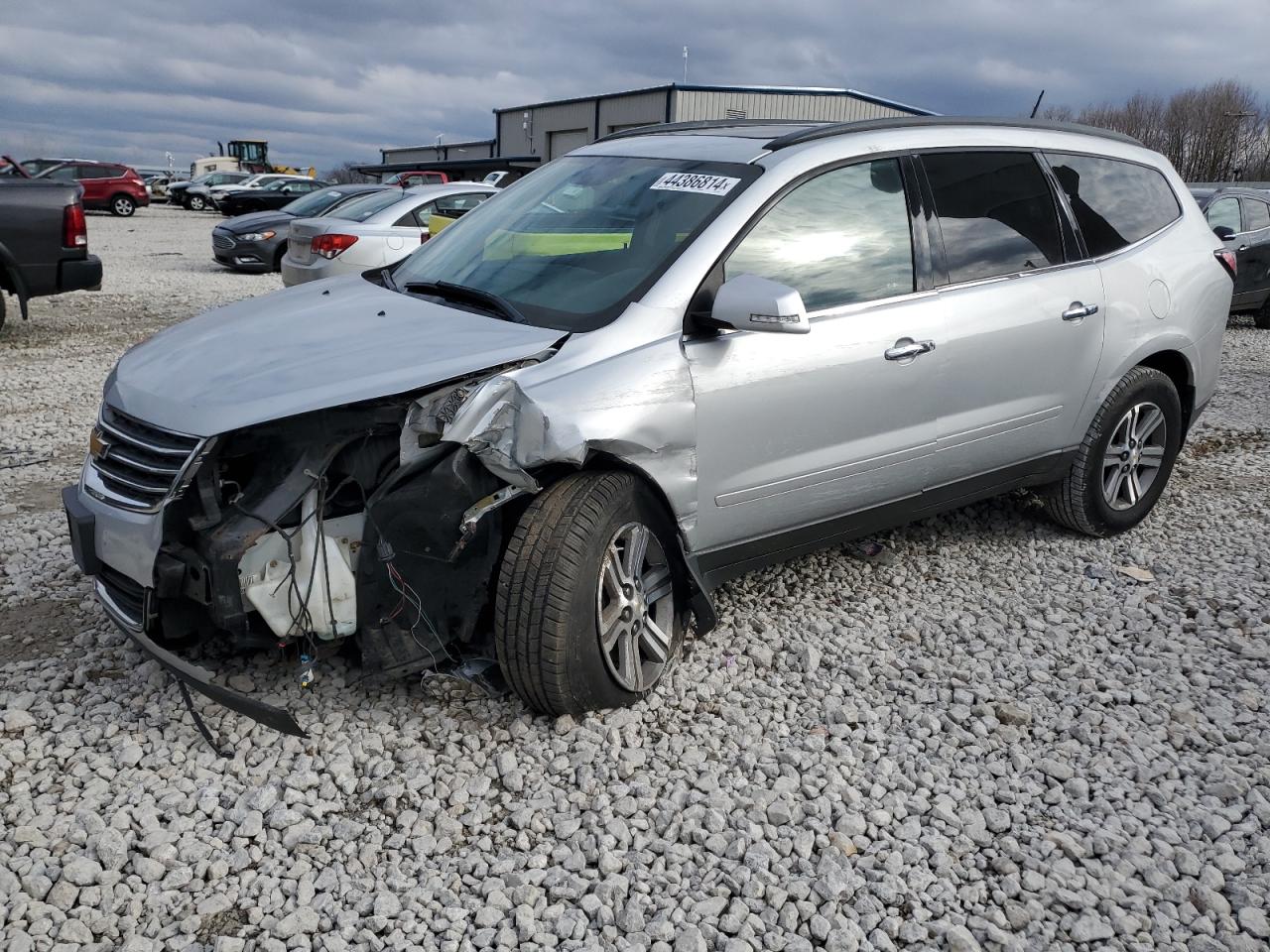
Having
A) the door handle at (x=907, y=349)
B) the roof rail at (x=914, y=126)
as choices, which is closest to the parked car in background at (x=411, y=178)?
the roof rail at (x=914, y=126)

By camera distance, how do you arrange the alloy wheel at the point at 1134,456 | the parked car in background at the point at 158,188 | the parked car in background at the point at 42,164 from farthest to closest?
the parked car in background at the point at 158,188, the parked car in background at the point at 42,164, the alloy wheel at the point at 1134,456

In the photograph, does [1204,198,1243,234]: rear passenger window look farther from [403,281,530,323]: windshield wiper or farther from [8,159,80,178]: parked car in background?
[8,159,80,178]: parked car in background

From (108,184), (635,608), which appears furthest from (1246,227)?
(108,184)

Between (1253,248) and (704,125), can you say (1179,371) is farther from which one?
(1253,248)

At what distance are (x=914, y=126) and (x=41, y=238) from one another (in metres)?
8.11

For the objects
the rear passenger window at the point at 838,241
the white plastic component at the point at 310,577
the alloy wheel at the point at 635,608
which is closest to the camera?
the white plastic component at the point at 310,577

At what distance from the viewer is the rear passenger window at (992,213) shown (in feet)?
13.3

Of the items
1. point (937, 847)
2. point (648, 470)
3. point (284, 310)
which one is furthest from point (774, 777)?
point (284, 310)

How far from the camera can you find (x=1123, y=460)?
16.2ft

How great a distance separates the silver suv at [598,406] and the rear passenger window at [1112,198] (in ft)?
0.58

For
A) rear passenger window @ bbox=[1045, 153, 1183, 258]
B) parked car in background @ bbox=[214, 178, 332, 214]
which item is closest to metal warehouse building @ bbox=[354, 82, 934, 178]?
parked car in background @ bbox=[214, 178, 332, 214]

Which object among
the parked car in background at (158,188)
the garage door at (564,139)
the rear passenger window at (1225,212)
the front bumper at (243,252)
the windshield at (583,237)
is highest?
the garage door at (564,139)

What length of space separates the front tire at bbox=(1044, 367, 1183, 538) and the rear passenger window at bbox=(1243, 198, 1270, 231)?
8472mm

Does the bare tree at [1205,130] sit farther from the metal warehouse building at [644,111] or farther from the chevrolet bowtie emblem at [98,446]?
the chevrolet bowtie emblem at [98,446]
